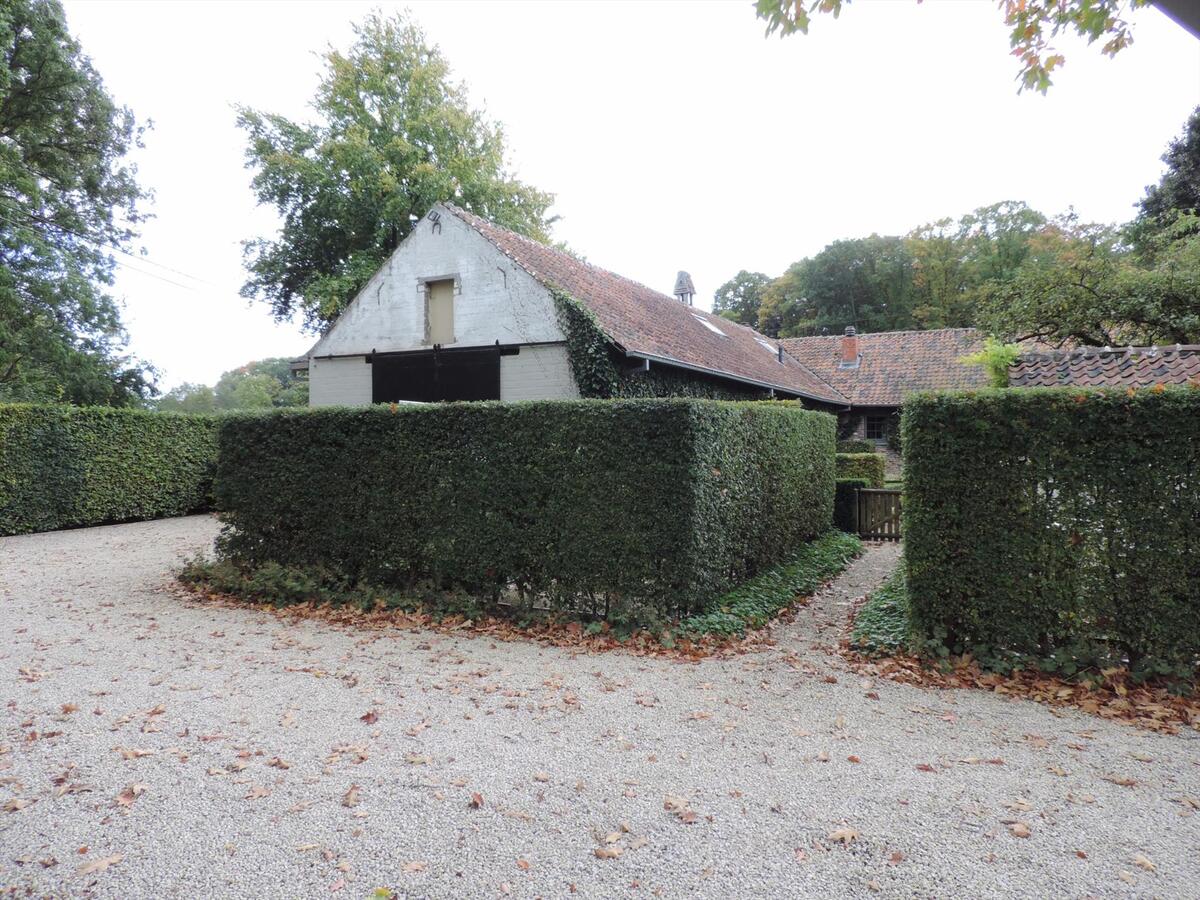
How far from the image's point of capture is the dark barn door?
1581 centimetres

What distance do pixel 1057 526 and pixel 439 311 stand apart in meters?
14.3

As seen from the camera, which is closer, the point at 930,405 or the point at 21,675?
the point at 21,675

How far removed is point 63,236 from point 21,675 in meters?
22.1

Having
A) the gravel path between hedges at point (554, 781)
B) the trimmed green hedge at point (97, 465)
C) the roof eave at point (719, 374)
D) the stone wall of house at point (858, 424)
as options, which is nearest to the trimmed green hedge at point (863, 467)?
the roof eave at point (719, 374)

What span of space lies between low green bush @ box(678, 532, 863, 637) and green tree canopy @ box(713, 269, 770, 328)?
45794 millimetres

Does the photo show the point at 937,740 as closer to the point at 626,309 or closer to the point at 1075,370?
the point at 1075,370

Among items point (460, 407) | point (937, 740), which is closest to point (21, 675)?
point (460, 407)

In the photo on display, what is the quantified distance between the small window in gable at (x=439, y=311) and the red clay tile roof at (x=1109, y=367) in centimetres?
1197

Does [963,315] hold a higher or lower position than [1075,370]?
higher

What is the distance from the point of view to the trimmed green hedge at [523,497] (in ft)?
22.4

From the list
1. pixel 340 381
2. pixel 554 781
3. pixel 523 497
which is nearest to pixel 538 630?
pixel 523 497

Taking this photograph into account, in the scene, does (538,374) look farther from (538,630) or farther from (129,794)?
(129,794)

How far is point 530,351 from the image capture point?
15.3m

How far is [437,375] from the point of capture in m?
16.5
